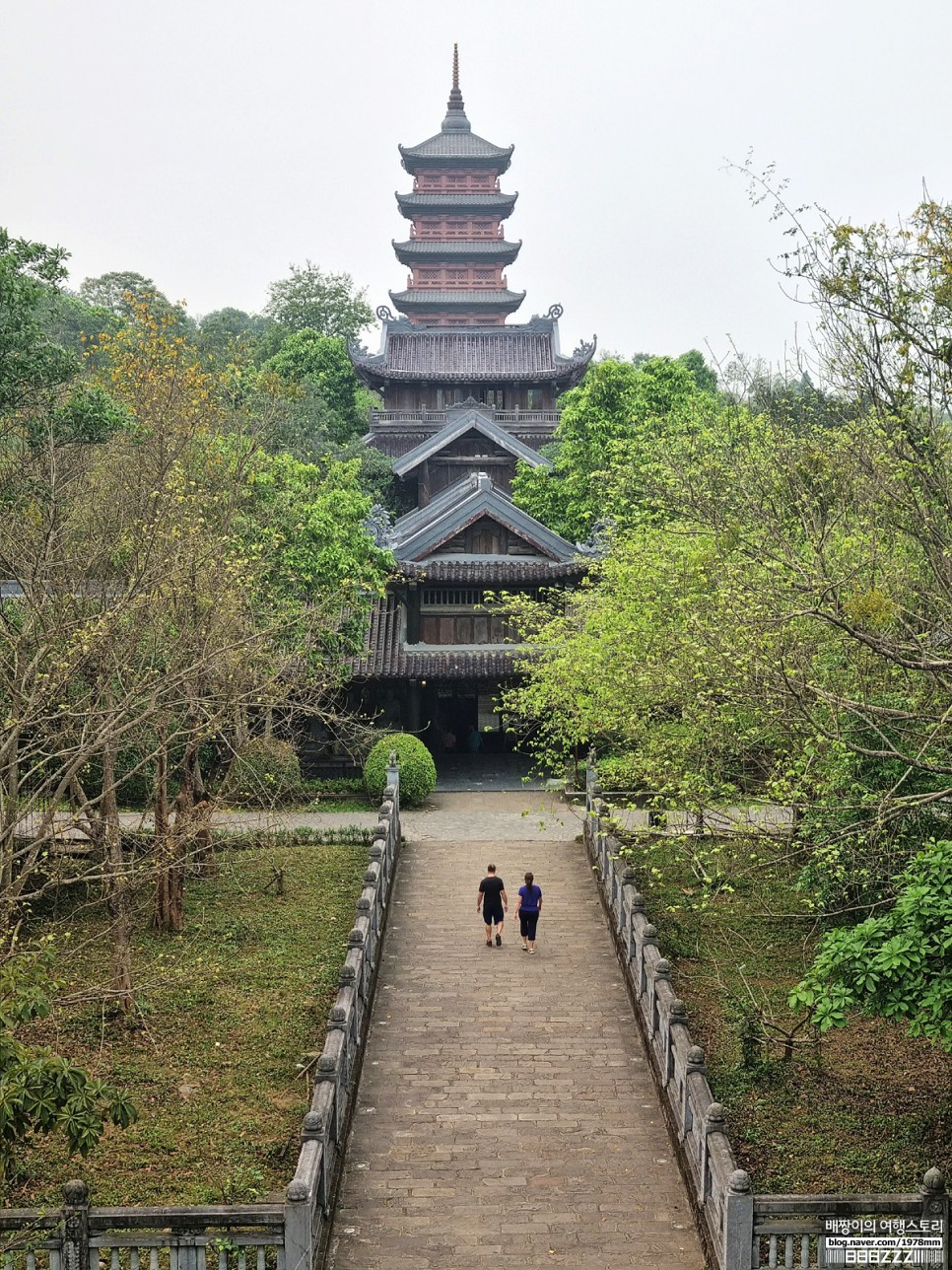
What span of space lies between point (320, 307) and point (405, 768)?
114ft

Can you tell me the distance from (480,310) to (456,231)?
14.3 feet

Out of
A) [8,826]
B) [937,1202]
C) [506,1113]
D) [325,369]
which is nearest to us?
[8,826]

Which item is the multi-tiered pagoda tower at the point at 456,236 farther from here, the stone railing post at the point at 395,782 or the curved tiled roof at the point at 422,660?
the stone railing post at the point at 395,782

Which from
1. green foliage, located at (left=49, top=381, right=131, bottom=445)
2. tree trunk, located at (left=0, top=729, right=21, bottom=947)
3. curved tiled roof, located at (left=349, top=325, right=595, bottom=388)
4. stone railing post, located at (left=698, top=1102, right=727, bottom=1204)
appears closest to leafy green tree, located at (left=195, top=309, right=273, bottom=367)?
curved tiled roof, located at (left=349, top=325, right=595, bottom=388)

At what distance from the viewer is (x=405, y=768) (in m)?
25.4

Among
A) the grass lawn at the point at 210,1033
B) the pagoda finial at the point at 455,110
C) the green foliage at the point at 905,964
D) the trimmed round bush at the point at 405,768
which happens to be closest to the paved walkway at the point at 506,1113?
the grass lawn at the point at 210,1033

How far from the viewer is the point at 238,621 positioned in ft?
52.6

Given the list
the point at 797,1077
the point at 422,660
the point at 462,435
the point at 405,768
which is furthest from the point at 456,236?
the point at 797,1077

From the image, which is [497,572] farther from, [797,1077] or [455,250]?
[455,250]

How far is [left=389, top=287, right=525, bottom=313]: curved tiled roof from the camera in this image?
52812 mm

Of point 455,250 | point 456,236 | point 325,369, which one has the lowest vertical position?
point 325,369

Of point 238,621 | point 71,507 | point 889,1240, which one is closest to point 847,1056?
point 889,1240

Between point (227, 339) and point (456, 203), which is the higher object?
point (456, 203)

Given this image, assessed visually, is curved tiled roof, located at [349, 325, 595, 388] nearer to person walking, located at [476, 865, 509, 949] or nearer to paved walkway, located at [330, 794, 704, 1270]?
paved walkway, located at [330, 794, 704, 1270]
